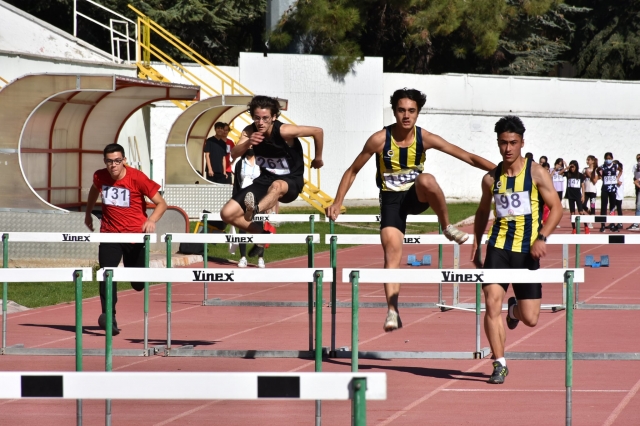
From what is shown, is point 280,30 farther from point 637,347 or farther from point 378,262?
point 637,347

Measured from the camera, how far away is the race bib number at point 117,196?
1098cm

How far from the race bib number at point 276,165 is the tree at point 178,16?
1011 inches

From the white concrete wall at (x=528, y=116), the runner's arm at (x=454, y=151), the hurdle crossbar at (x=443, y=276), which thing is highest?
the white concrete wall at (x=528, y=116)

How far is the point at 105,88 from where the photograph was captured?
15750 millimetres

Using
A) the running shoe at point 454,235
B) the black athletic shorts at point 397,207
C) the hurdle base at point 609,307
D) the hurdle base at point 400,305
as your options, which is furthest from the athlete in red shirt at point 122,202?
the hurdle base at point 609,307

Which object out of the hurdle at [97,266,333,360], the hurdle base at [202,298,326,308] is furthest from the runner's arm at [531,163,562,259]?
the hurdle base at [202,298,326,308]

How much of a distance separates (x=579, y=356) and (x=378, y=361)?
1705 mm

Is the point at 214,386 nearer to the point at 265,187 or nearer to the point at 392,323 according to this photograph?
the point at 392,323

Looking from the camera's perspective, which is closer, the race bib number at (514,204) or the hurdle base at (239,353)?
the race bib number at (514,204)

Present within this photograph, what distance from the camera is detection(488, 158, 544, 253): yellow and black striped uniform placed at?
8266 millimetres

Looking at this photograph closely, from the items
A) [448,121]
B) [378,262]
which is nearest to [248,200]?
[378,262]

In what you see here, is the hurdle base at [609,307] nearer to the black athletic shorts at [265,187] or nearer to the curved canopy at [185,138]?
the black athletic shorts at [265,187]

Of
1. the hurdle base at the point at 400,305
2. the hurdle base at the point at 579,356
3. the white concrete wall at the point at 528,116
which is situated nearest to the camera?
the hurdle base at the point at 579,356

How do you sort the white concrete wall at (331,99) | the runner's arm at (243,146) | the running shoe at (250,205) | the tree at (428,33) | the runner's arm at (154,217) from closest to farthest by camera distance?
the runner's arm at (243,146)
the running shoe at (250,205)
the runner's arm at (154,217)
the white concrete wall at (331,99)
the tree at (428,33)
